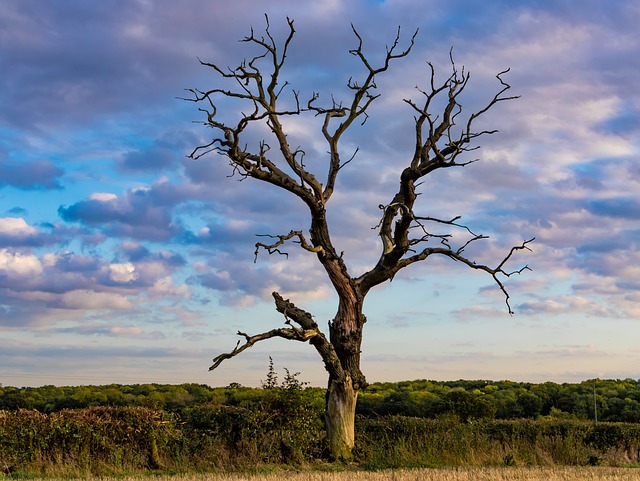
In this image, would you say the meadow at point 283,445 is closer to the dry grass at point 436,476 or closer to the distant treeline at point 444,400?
the dry grass at point 436,476

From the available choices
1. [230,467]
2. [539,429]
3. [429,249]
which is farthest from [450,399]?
[230,467]

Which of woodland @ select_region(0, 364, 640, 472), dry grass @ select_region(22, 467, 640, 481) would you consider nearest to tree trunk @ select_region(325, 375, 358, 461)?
woodland @ select_region(0, 364, 640, 472)

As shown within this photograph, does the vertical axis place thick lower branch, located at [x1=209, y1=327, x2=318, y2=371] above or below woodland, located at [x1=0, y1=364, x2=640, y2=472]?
above

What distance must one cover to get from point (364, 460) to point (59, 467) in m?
7.12

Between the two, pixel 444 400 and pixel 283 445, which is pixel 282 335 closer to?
pixel 283 445

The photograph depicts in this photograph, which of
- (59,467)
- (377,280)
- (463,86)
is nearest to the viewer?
(59,467)

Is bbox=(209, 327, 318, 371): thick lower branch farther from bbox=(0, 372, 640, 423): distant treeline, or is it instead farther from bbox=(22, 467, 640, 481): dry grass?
bbox=(0, 372, 640, 423): distant treeline

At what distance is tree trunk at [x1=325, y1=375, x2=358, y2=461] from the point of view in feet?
65.1

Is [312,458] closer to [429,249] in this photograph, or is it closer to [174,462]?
[174,462]

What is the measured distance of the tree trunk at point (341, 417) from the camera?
781 inches

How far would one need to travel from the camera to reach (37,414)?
17547mm

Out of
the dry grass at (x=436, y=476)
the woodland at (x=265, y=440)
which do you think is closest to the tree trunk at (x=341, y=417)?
the woodland at (x=265, y=440)

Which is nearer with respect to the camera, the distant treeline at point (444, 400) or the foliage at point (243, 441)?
the foliage at point (243, 441)

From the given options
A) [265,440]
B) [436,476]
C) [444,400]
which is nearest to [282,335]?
[265,440]
